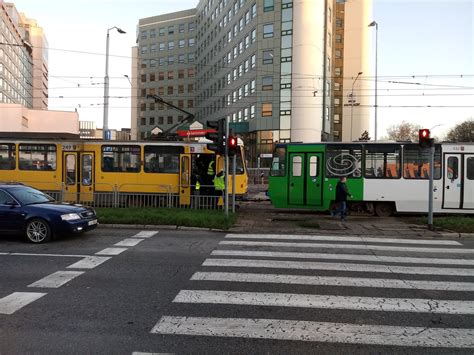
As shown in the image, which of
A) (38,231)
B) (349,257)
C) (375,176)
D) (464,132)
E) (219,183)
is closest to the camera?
(349,257)

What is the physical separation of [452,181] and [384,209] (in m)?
2.64

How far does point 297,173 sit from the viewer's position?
57.2 ft

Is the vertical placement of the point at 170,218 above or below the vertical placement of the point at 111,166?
below

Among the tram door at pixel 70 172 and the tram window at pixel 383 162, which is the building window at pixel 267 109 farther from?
the tram door at pixel 70 172

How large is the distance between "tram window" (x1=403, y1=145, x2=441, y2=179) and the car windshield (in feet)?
41.0

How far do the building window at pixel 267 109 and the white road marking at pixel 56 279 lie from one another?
43.7 metres

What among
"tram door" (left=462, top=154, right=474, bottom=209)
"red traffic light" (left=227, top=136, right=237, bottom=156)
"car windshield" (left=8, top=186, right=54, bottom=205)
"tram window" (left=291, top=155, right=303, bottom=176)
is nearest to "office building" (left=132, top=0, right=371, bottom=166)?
"tram window" (left=291, top=155, right=303, bottom=176)

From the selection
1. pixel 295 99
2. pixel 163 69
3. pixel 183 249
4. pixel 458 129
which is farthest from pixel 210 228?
pixel 163 69

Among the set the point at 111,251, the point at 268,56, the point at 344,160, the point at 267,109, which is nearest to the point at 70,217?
the point at 111,251

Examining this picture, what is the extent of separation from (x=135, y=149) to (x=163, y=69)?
3072 inches

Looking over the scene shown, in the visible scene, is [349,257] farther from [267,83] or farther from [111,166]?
[267,83]

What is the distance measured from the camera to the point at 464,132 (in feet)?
213

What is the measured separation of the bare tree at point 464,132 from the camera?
63406 mm

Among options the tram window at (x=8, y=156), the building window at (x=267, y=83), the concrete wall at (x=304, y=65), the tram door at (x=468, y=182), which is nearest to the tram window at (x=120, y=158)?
the tram window at (x=8, y=156)
